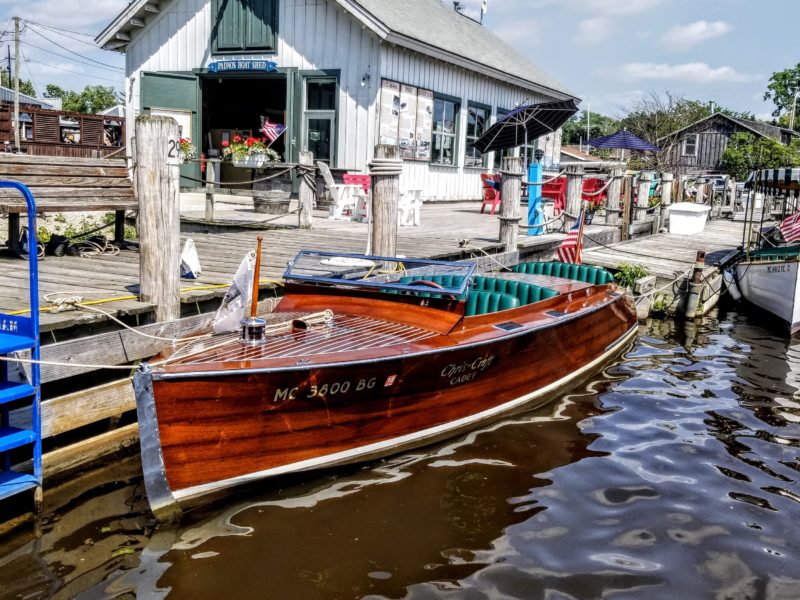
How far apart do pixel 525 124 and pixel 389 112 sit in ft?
9.99

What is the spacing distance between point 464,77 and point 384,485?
55.6 ft

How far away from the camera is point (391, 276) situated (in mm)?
7438

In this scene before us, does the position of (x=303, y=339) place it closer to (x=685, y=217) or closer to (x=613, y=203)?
(x=613, y=203)

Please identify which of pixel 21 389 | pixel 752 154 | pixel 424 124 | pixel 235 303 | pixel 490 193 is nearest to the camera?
pixel 21 389

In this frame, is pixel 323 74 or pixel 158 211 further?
pixel 323 74

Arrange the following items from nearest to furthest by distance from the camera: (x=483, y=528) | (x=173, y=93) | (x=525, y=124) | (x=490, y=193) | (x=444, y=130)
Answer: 1. (x=483, y=528)
2. (x=525, y=124)
3. (x=490, y=193)
4. (x=173, y=93)
5. (x=444, y=130)

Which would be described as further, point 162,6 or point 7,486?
point 162,6

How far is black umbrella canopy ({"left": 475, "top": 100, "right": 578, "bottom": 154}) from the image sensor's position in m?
16.5

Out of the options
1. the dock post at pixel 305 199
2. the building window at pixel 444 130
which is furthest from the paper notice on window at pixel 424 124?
the dock post at pixel 305 199

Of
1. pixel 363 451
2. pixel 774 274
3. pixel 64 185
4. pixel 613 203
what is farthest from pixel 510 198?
pixel 363 451

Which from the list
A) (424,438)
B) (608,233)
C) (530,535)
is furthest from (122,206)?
(608,233)

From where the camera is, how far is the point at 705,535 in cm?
486

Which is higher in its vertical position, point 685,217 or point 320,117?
point 320,117

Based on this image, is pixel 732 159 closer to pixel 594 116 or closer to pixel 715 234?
pixel 715 234
